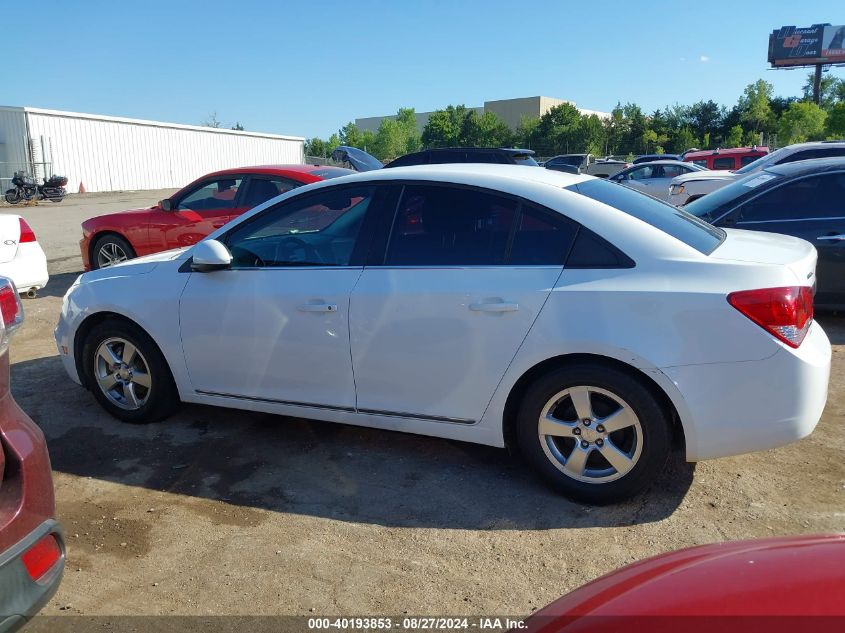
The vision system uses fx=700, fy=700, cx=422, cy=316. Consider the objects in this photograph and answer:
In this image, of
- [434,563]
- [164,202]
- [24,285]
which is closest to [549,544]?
[434,563]

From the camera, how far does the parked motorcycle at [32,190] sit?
2720cm

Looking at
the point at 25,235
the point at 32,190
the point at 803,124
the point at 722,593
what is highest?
the point at 803,124

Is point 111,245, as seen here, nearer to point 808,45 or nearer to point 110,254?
point 110,254

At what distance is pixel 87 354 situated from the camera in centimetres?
464

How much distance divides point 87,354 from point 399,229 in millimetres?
2344

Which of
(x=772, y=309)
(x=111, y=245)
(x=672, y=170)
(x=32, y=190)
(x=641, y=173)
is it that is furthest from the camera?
(x=32, y=190)

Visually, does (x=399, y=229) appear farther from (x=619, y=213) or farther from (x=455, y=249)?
(x=619, y=213)

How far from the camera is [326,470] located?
13.1 feet

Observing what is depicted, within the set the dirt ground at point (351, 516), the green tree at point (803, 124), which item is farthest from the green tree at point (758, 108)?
the dirt ground at point (351, 516)

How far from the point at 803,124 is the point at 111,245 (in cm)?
5076

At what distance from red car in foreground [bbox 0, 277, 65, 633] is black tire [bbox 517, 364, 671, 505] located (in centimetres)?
213

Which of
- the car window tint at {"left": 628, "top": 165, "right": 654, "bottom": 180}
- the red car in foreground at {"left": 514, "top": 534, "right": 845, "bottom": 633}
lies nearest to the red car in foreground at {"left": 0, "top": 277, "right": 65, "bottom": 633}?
the red car in foreground at {"left": 514, "top": 534, "right": 845, "bottom": 633}

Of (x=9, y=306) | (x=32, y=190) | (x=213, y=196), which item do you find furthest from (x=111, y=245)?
(x=32, y=190)

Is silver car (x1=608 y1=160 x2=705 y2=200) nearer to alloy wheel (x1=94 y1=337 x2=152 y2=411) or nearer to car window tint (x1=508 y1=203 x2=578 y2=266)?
car window tint (x1=508 y1=203 x2=578 y2=266)
